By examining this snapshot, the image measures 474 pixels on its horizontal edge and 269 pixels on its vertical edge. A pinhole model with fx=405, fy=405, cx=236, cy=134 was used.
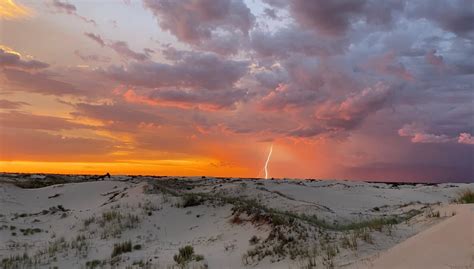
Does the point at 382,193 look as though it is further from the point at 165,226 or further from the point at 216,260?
the point at 216,260

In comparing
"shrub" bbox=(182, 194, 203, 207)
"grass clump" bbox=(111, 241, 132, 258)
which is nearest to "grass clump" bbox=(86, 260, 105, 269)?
"grass clump" bbox=(111, 241, 132, 258)

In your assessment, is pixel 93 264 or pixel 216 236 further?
pixel 216 236

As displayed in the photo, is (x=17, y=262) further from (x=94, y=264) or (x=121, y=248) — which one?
(x=121, y=248)

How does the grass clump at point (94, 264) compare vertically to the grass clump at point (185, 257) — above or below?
below

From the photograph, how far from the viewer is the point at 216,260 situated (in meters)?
13.0

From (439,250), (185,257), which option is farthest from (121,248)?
(439,250)

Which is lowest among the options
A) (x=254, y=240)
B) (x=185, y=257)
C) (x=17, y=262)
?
(x=17, y=262)

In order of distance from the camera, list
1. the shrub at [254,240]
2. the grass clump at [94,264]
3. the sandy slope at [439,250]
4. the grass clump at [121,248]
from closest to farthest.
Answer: the sandy slope at [439,250], the grass clump at [94,264], the shrub at [254,240], the grass clump at [121,248]

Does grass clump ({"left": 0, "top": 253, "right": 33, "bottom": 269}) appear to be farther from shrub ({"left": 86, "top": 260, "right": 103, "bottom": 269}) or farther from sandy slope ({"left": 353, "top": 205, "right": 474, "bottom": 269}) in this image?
sandy slope ({"left": 353, "top": 205, "right": 474, "bottom": 269})

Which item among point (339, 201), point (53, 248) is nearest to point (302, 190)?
point (339, 201)

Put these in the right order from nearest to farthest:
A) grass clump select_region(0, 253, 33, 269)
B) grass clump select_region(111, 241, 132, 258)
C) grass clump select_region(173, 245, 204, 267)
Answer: grass clump select_region(173, 245, 204, 267)
grass clump select_region(0, 253, 33, 269)
grass clump select_region(111, 241, 132, 258)

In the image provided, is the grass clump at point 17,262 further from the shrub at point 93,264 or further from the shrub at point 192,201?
the shrub at point 192,201

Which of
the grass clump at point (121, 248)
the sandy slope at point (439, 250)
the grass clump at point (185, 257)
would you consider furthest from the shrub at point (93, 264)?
the sandy slope at point (439, 250)

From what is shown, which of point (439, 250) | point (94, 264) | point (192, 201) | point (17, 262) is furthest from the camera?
point (192, 201)
